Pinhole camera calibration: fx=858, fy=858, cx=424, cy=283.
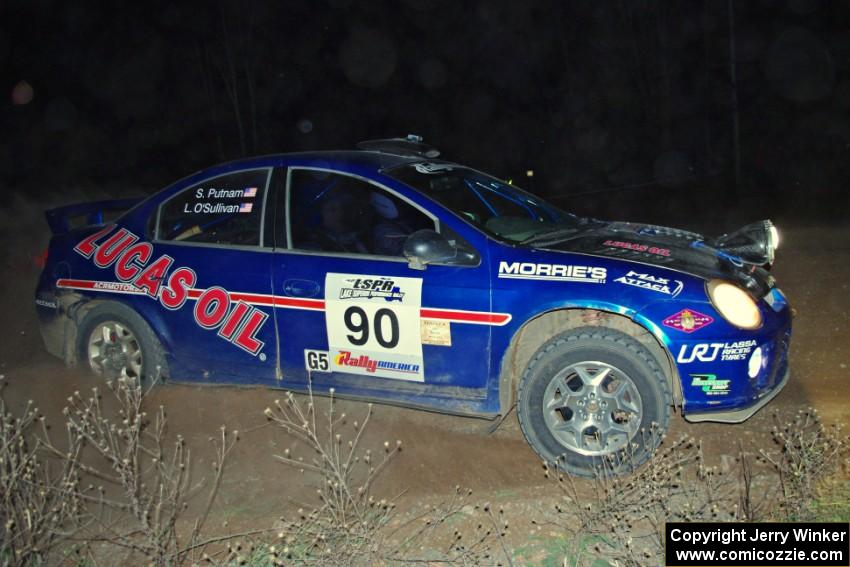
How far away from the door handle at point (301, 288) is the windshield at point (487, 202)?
2.72 feet

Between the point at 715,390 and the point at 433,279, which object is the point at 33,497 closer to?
the point at 433,279

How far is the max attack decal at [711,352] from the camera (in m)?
4.47

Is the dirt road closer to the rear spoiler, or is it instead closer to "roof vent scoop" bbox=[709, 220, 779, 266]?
"roof vent scoop" bbox=[709, 220, 779, 266]

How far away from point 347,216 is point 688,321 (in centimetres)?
214

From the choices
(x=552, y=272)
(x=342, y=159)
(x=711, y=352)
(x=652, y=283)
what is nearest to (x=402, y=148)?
(x=342, y=159)

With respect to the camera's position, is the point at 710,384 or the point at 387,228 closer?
the point at 710,384

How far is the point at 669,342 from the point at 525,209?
1637 mm

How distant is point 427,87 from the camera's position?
33.3 meters

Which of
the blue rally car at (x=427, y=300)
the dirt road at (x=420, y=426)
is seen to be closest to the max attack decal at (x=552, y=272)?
the blue rally car at (x=427, y=300)

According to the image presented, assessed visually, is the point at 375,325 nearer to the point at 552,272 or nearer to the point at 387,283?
the point at 387,283

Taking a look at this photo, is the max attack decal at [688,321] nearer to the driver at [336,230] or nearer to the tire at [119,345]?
the driver at [336,230]

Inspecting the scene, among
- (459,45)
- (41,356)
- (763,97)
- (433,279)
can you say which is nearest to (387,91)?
(459,45)

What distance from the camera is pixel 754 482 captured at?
14.3 ft

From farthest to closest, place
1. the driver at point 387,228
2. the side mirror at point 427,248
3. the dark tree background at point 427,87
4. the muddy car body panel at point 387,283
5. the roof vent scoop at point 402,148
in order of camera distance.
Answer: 1. the dark tree background at point 427,87
2. the roof vent scoop at point 402,148
3. the driver at point 387,228
4. the side mirror at point 427,248
5. the muddy car body panel at point 387,283
